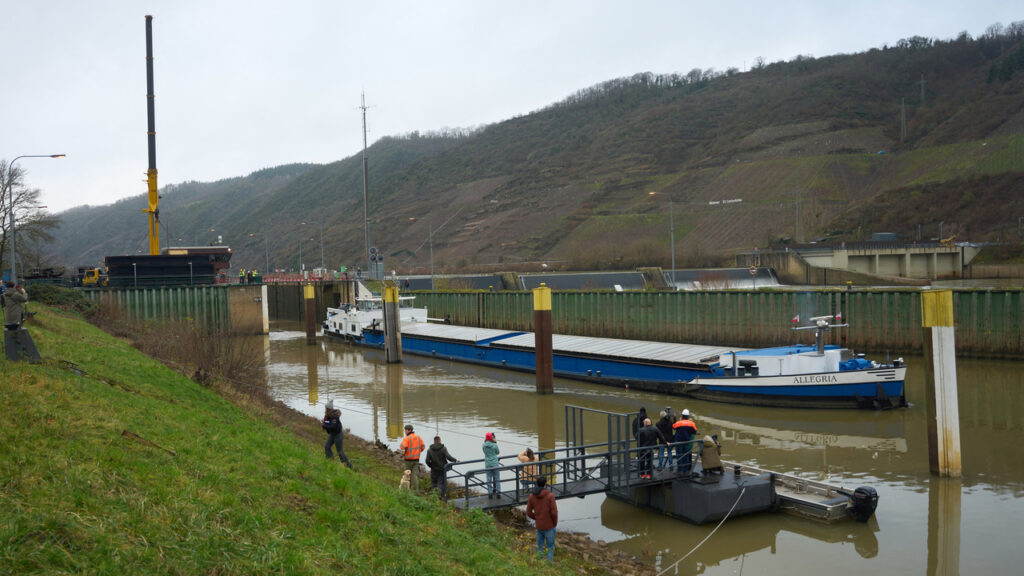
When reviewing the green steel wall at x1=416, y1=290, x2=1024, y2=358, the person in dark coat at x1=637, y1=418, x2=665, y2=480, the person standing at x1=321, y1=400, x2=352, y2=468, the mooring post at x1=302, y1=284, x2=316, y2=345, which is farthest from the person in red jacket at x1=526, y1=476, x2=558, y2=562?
the mooring post at x1=302, y1=284, x2=316, y2=345

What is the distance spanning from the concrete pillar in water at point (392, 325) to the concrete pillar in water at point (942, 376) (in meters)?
28.9

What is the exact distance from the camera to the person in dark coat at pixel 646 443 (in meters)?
15.0

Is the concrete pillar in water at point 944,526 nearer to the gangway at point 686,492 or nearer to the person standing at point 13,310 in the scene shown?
the gangway at point 686,492

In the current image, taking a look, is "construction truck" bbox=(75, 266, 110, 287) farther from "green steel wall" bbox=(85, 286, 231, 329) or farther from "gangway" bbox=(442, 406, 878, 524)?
"gangway" bbox=(442, 406, 878, 524)

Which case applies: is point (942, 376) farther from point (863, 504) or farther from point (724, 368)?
point (724, 368)

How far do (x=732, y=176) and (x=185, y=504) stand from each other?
114 m

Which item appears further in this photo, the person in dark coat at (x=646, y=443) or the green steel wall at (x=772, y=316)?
the green steel wall at (x=772, y=316)

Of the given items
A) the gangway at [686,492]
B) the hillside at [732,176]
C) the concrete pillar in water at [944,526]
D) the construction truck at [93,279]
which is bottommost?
the concrete pillar in water at [944,526]

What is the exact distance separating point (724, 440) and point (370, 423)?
12.3 meters

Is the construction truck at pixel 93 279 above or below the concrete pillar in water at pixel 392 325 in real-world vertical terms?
above

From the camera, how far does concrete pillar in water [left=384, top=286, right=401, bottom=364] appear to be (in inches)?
1606

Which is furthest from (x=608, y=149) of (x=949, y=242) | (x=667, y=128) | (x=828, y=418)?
(x=828, y=418)

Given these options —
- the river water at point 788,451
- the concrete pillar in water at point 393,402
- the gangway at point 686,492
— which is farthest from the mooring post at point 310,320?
the gangway at point 686,492

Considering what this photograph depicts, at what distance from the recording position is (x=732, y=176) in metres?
113
